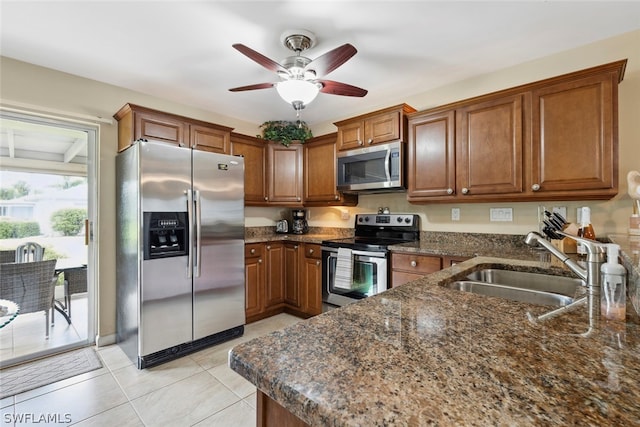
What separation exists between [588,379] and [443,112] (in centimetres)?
244

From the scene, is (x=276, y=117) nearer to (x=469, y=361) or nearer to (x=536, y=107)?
(x=536, y=107)

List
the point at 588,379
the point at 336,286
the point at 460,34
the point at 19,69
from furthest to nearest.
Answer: the point at 336,286, the point at 19,69, the point at 460,34, the point at 588,379

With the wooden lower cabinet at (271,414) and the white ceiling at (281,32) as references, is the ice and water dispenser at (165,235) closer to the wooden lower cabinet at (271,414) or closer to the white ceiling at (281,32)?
the white ceiling at (281,32)

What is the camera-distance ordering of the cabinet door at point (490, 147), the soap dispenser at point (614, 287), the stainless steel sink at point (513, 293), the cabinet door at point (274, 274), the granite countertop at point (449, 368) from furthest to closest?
1. the cabinet door at point (274, 274)
2. the cabinet door at point (490, 147)
3. the stainless steel sink at point (513, 293)
4. the soap dispenser at point (614, 287)
5. the granite countertop at point (449, 368)

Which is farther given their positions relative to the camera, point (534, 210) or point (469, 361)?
point (534, 210)

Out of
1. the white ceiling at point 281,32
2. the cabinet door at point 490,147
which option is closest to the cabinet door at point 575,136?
the cabinet door at point 490,147

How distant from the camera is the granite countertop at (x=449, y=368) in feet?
1.46

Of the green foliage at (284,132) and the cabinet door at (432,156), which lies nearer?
the cabinet door at (432,156)

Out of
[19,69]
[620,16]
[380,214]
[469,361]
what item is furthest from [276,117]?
[469,361]

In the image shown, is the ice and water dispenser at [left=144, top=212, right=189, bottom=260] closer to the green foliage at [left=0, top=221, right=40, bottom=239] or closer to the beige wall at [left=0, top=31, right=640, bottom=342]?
the beige wall at [left=0, top=31, right=640, bottom=342]

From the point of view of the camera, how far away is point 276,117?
12.5 ft

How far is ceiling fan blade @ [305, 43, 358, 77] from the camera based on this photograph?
1.77m

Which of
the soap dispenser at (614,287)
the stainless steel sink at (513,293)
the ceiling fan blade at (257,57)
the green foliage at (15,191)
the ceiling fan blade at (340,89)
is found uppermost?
the ceiling fan blade at (257,57)

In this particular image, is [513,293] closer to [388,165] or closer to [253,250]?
[388,165]
